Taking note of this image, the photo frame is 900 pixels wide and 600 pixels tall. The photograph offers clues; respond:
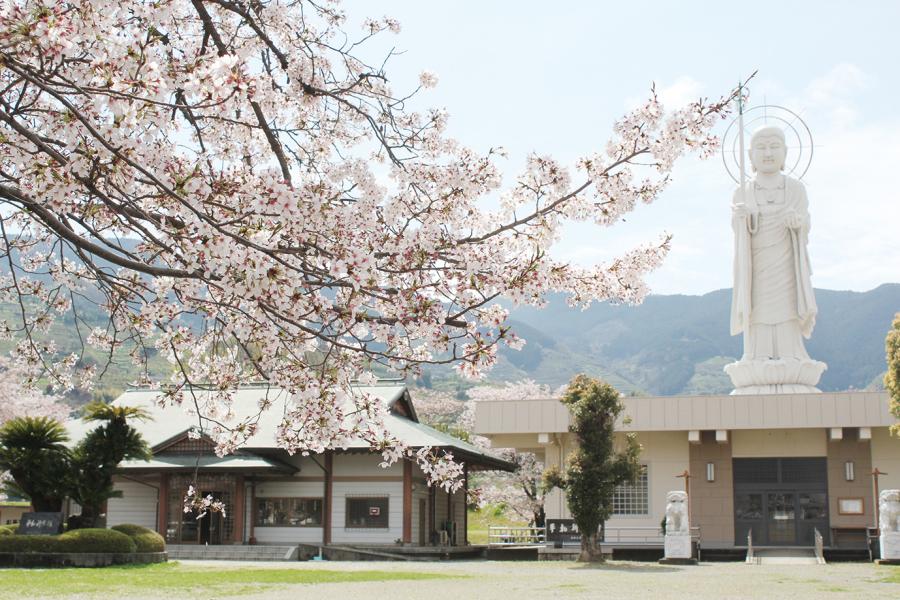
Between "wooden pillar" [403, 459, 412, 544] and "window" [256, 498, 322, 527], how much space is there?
250cm

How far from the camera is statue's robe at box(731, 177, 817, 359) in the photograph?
94.4 feet

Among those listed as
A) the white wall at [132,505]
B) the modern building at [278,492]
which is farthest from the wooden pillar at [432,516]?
the white wall at [132,505]

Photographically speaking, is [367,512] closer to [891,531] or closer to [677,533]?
[677,533]

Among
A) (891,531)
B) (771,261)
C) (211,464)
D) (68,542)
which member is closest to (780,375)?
(771,261)

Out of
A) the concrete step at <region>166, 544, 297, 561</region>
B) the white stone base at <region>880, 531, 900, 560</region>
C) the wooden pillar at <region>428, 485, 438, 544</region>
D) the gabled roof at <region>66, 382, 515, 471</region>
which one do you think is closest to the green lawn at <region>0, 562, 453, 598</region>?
the concrete step at <region>166, 544, 297, 561</region>

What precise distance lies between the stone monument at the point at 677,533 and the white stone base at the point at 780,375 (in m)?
5.79

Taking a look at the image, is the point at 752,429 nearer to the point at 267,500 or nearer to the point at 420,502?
the point at 420,502

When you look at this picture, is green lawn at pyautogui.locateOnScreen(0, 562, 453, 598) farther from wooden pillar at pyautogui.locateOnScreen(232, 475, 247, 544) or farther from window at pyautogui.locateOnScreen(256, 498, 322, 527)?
window at pyautogui.locateOnScreen(256, 498, 322, 527)

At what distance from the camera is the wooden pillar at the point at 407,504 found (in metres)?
26.8

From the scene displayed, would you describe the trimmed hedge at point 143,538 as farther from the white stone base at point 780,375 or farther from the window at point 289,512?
the white stone base at point 780,375

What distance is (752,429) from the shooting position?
2644 centimetres

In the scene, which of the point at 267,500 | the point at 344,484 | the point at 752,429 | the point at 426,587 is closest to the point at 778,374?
the point at 752,429

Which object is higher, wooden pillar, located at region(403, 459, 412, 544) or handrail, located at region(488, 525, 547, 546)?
wooden pillar, located at region(403, 459, 412, 544)

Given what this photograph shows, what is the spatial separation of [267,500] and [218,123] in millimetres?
21415
